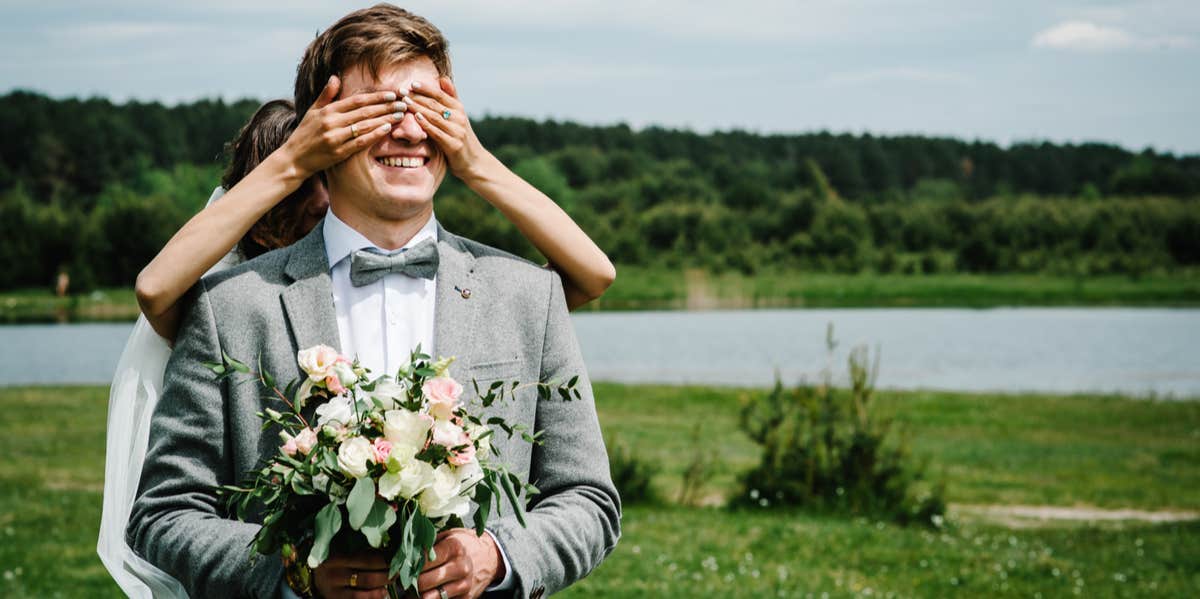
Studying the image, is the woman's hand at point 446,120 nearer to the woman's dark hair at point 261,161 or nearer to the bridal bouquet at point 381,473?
the bridal bouquet at point 381,473

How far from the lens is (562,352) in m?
2.98

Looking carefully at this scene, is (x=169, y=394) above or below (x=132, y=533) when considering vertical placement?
above

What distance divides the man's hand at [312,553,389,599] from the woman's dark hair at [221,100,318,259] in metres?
1.49

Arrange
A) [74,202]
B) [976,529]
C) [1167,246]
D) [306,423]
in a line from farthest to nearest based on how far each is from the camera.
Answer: [74,202] → [1167,246] → [976,529] → [306,423]

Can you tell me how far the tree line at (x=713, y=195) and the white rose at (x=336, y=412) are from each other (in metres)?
52.6

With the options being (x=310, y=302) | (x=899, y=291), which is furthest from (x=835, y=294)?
(x=310, y=302)

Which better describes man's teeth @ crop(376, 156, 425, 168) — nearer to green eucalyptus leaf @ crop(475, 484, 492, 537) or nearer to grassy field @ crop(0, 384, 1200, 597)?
green eucalyptus leaf @ crop(475, 484, 492, 537)

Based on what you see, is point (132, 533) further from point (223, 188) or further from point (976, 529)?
point (976, 529)

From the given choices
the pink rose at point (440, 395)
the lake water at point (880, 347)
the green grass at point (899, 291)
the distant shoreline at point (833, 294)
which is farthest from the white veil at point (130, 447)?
the green grass at point (899, 291)

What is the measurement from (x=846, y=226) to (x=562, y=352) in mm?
75859

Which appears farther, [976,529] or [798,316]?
[798,316]

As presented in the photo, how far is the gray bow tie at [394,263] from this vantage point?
286cm

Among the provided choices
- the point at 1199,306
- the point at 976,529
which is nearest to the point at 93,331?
the point at 976,529

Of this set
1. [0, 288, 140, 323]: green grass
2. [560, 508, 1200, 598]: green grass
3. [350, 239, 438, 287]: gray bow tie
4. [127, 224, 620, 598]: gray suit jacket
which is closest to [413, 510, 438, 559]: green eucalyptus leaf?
[127, 224, 620, 598]: gray suit jacket
